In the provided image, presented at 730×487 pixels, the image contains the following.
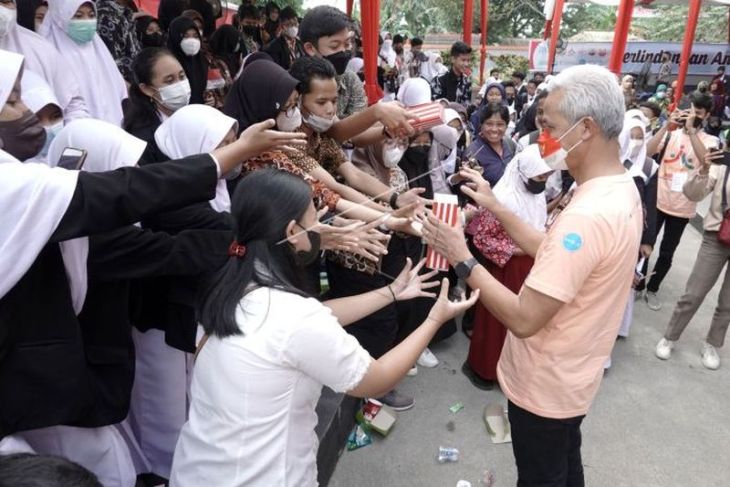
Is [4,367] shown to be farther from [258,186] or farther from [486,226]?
[486,226]

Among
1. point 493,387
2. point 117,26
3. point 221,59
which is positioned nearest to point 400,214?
point 493,387

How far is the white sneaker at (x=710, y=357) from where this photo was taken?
3.70m

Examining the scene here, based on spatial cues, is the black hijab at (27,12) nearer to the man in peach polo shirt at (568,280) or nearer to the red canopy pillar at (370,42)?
the red canopy pillar at (370,42)

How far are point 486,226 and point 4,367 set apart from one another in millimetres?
2678

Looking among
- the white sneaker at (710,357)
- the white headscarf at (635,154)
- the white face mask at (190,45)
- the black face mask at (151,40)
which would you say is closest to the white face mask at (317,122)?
the white face mask at (190,45)

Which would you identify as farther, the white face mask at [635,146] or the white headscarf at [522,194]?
the white face mask at [635,146]

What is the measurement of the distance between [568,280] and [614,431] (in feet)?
6.72

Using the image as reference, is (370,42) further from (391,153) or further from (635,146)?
(635,146)

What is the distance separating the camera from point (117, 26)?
3.83 m

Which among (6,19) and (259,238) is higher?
(6,19)

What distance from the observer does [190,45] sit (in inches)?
160

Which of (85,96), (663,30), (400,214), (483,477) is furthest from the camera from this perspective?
(663,30)

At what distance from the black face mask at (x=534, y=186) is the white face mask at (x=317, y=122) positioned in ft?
4.25

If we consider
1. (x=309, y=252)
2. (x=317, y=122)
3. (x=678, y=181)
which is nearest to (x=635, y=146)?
(x=678, y=181)
